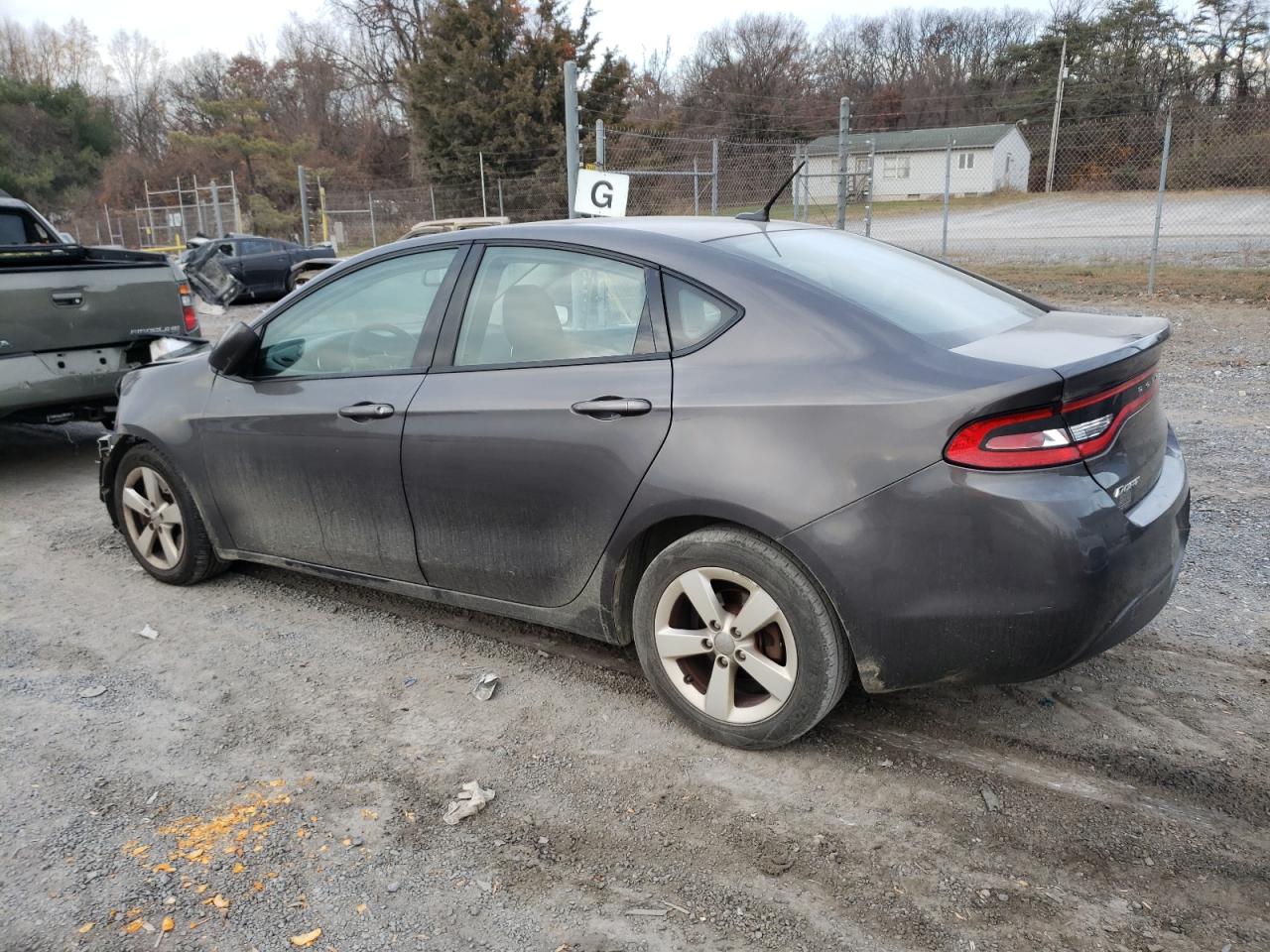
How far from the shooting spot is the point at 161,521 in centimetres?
449

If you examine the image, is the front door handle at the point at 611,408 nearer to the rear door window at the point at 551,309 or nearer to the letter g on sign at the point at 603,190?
the rear door window at the point at 551,309

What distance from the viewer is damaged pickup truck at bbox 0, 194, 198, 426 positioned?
6000mm

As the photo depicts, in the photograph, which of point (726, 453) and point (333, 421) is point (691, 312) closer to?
point (726, 453)

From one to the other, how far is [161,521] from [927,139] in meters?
44.5

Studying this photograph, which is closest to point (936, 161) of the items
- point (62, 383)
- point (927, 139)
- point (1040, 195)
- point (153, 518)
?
point (927, 139)

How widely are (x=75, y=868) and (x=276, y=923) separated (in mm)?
653

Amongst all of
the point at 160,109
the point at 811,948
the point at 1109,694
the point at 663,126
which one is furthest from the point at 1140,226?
the point at 160,109

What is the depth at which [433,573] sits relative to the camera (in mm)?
3596

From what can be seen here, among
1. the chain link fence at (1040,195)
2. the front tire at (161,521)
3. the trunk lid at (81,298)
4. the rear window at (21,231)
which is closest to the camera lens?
the front tire at (161,521)

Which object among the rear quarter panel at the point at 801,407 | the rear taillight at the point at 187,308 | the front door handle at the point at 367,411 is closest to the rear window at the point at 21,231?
the rear taillight at the point at 187,308

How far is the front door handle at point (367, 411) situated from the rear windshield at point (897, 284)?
1331 mm

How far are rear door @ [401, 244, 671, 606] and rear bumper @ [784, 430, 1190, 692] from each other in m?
0.68

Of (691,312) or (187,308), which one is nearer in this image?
(691,312)

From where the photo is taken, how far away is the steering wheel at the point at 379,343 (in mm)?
3621
